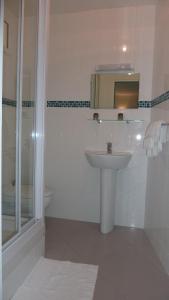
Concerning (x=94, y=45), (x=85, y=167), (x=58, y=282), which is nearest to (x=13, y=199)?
(x=58, y=282)

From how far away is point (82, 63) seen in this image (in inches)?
117

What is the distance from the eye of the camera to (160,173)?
2.30m

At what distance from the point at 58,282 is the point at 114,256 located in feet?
2.08

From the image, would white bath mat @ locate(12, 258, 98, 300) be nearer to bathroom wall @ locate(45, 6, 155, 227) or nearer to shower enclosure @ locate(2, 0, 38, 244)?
shower enclosure @ locate(2, 0, 38, 244)

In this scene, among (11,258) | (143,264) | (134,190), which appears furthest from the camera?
(134,190)

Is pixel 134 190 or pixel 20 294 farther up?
pixel 134 190

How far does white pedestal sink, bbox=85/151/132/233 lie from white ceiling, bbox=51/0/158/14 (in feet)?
5.48

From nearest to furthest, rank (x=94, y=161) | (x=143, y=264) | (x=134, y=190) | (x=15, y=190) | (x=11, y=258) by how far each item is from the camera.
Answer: (x=11, y=258)
(x=15, y=190)
(x=143, y=264)
(x=94, y=161)
(x=134, y=190)

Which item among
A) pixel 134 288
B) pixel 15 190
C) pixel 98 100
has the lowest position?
pixel 134 288

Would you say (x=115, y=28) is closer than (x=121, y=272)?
No

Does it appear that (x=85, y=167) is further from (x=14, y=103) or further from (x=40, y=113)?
(x=14, y=103)

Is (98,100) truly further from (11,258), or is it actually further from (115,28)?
(11,258)

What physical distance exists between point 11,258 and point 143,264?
1.17 m

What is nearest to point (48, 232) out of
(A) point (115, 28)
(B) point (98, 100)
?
(B) point (98, 100)
